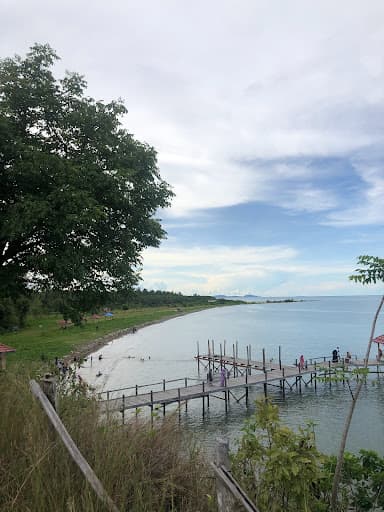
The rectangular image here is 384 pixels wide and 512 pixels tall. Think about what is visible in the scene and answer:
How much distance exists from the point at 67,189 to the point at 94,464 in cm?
611

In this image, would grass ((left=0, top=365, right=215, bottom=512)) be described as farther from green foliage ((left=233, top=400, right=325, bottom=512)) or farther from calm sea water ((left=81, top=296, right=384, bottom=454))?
calm sea water ((left=81, top=296, right=384, bottom=454))

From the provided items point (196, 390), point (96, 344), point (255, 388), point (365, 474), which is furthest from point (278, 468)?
point (96, 344)

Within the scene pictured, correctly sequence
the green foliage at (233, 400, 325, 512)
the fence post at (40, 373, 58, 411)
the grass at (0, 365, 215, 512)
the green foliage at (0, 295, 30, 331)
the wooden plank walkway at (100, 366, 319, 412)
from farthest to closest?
the wooden plank walkway at (100, 366, 319, 412) < the green foliage at (0, 295, 30, 331) < the green foliage at (233, 400, 325, 512) < the fence post at (40, 373, 58, 411) < the grass at (0, 365, 215, 512)

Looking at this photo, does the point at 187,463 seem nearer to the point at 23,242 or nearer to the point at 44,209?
the point at 44,209

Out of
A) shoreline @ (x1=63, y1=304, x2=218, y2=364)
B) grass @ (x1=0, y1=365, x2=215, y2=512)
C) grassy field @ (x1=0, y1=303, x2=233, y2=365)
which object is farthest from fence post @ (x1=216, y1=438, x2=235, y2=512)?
grassy field @ (x1=0, y1=303, x2=233, y2=365)

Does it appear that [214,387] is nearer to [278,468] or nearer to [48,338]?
[278,468]

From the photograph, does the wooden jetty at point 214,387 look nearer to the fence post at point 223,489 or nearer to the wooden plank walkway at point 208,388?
the wooden plank walkway at point 208,388

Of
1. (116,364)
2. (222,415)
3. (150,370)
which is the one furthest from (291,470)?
(116,364)

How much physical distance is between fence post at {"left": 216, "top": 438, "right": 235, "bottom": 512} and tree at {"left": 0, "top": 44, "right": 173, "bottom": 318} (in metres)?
6.02

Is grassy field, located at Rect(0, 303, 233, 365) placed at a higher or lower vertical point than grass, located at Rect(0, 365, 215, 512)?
lower

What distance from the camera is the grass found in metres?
3.51

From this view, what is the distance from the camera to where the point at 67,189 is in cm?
867

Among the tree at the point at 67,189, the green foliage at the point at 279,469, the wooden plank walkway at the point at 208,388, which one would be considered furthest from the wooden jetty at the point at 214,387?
the green foliage at the point at 279,469

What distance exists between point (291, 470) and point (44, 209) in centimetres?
663
